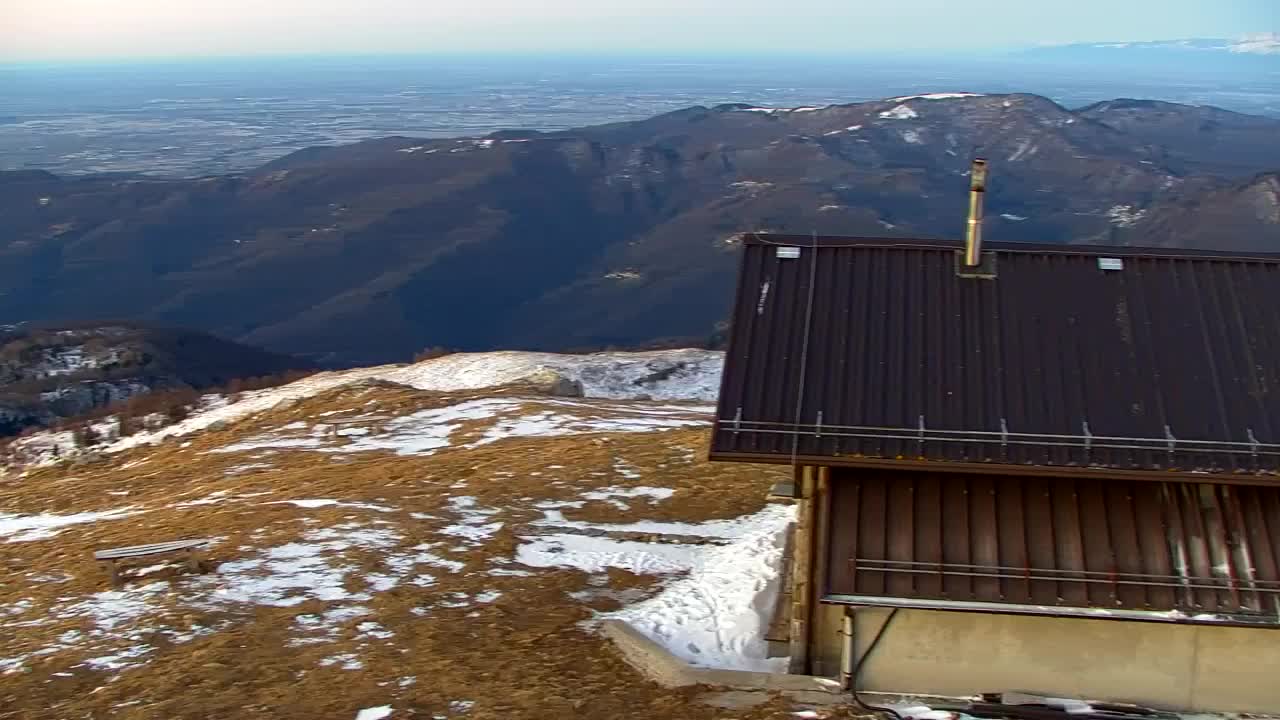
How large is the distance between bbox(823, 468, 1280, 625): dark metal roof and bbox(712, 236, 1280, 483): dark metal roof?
665 millimetres

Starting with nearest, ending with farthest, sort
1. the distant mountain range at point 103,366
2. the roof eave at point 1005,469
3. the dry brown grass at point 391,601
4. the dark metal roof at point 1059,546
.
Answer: the roof eave at point 1005,469 < the dark metal roof at point 1059,546 < the dry brown grass at point 391,601 < the distant mountain range at point 103,366

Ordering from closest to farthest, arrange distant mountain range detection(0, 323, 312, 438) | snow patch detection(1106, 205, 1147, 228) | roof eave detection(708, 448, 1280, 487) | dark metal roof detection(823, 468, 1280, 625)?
roof eave detection(708, 448, 1280, 487), dark metal roof detection(823, 468, 1280, 625), distant mountain range detection(0, 323, 312, 438), snow patch detection(1106, 205, 1147, 228)

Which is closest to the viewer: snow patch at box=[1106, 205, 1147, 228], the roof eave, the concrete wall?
the roof eave

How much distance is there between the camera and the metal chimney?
11461 mm

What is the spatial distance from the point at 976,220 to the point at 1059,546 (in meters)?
3.36

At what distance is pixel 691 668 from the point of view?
11.9 metres

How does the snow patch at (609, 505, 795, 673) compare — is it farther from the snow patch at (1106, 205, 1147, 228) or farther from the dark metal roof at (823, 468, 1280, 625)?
the snow patch at (1106, 205, 1147, 228)

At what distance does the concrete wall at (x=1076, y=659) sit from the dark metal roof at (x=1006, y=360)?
5.58ft

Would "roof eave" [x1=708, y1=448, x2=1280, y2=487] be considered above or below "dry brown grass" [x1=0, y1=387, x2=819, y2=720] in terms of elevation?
above

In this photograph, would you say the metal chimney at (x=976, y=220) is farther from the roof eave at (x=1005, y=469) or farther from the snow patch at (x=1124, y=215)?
the snow patch at (x=1124, y=215)

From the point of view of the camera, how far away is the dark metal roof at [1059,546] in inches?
402


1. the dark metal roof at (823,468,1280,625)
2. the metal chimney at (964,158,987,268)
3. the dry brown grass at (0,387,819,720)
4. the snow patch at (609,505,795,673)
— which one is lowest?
the snow patch at (609,505,795,673)

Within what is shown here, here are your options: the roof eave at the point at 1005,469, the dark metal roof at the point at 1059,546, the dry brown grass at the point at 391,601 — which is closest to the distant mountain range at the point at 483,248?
the dry brown grass at the point at 391,601

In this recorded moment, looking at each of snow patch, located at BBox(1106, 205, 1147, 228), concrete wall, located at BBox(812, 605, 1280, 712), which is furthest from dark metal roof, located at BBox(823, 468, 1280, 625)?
snow patch, located at BBox(1106, 205, 1147, 228)
